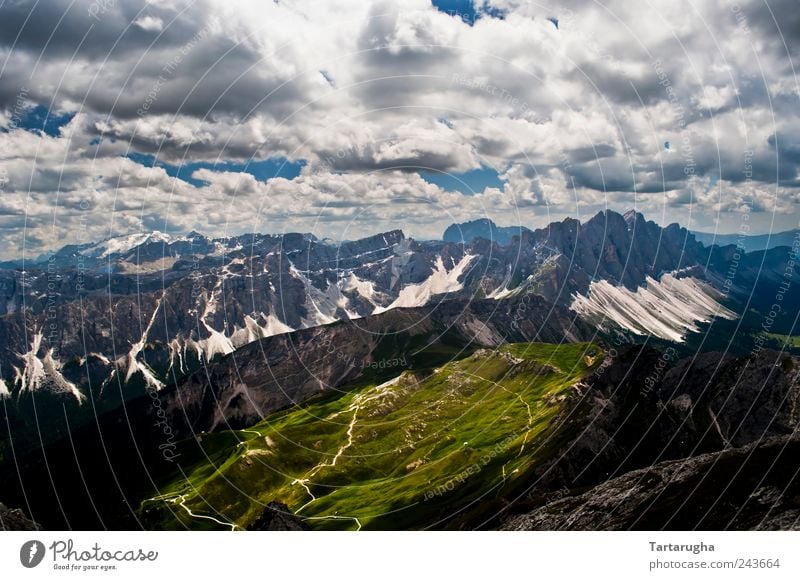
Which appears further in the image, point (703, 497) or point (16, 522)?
point (16, 522)

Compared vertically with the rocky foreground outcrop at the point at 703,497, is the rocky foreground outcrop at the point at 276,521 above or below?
below

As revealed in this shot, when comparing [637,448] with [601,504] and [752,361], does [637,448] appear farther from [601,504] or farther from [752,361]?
[601,504]

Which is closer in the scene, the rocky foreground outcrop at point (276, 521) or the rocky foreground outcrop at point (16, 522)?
the rocky foreground outcrop at point (16, 522)

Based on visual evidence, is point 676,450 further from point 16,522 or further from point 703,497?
point 16,522

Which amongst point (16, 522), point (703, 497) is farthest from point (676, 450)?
point (16, 522)

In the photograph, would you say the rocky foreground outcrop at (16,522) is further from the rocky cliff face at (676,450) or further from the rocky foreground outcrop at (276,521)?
the rocky cliff face at (676,450)

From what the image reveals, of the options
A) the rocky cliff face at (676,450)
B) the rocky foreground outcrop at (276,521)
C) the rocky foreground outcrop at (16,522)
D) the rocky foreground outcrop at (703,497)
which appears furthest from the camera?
the rocky foreground outcrop at (276,521)

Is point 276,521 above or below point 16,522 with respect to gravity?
below

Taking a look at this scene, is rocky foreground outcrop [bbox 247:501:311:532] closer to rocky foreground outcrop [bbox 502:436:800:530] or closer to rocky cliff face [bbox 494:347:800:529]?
rocky cliff face [bbox 494:347:800:529]

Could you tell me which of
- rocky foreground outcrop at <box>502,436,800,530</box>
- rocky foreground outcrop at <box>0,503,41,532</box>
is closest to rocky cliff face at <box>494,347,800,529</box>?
rocky foreground outcrop at <box>502,436,800,530</box>

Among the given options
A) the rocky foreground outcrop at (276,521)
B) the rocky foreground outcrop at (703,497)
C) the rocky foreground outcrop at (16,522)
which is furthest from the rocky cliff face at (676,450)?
the rocky foreground outcrop at (16,522)
